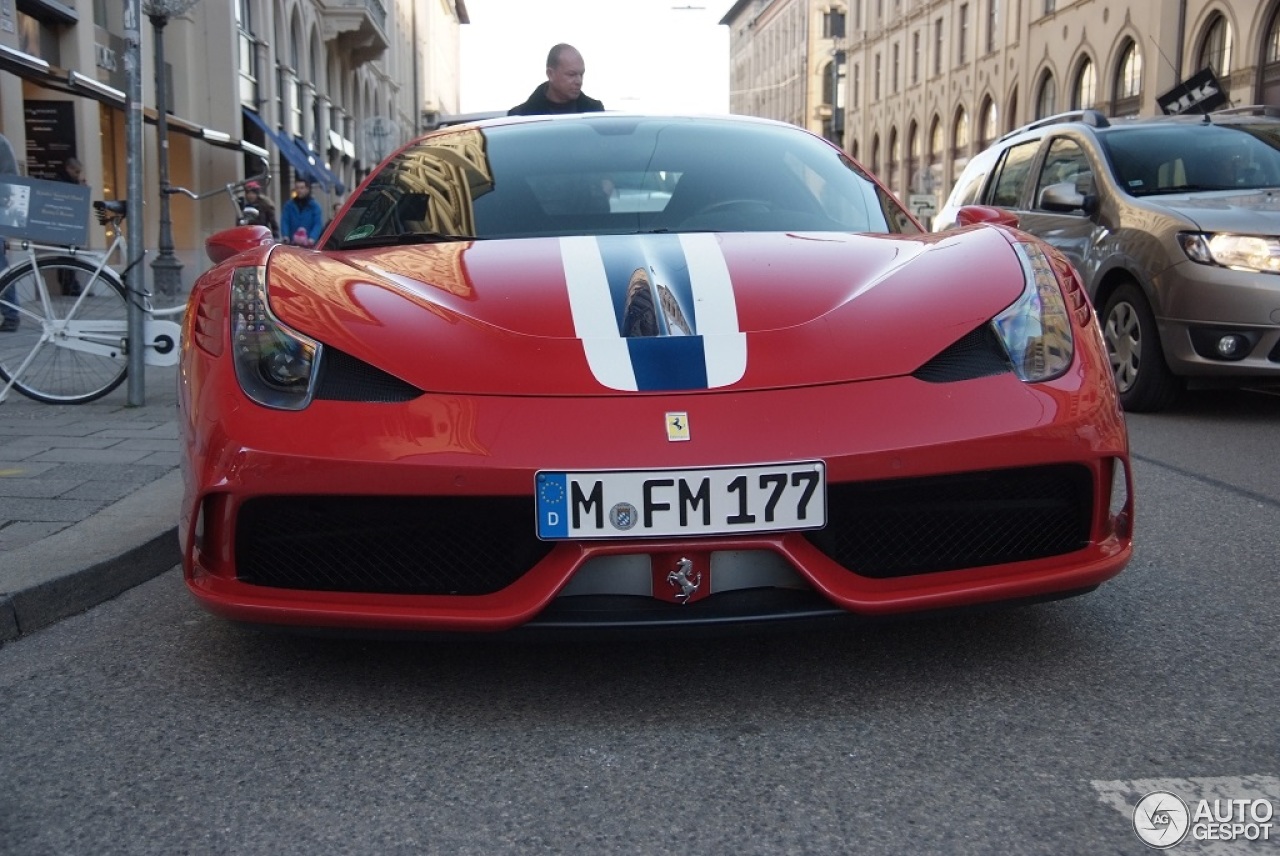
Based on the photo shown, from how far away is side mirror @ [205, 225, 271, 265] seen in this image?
138 inches

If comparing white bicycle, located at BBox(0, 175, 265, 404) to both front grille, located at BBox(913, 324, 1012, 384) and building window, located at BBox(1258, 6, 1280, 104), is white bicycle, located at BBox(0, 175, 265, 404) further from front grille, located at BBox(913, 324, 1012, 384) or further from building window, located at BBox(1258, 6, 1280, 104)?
building window, located at BBox(1258, 6, 1280, 104)

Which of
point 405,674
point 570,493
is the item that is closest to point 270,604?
point 405,674

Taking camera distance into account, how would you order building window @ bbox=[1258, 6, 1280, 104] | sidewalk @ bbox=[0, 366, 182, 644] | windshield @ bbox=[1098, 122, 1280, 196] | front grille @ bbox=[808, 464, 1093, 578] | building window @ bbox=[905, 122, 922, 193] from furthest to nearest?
1. building window @ bbox=[905, 122, 922, 193]
2. building window @ bbox=[1258, 6, 1280, 104]
3. windshield @ bbox=[1098, 122, 1280, 196]
4. sidewalk @ bbox=[0, 366, 182, 644]
5. front grille @ bbox=[808, 464, 1093, 578]

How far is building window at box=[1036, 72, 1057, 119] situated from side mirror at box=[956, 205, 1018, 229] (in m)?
36.1

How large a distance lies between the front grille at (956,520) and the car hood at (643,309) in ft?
0.77

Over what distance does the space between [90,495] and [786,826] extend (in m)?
3.06

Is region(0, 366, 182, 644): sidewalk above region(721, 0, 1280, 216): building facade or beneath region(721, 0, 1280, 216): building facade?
beneath

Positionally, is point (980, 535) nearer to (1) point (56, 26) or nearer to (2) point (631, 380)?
Answer: (2) point (631, 380)

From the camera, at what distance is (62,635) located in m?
3.06

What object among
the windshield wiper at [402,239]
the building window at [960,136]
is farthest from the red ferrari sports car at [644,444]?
the building window at [960,136]

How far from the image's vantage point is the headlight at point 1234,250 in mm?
5867

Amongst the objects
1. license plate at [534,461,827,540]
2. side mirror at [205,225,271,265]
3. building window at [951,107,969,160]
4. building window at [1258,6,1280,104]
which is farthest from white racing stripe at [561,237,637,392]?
building window at [951,107,969,160]

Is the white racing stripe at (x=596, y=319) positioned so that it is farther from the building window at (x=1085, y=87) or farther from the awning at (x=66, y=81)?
the building window at (x=1085, y=87)

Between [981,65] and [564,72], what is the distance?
40.0 metres
